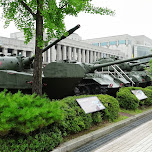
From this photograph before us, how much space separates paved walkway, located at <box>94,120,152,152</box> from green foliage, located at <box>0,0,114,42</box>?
351 centimetres

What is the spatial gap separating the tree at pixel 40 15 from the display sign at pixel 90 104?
1.36 m

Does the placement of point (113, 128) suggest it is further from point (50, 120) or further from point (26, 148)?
point (26, 148)

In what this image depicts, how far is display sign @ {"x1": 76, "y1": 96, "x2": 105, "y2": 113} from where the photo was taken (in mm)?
6359

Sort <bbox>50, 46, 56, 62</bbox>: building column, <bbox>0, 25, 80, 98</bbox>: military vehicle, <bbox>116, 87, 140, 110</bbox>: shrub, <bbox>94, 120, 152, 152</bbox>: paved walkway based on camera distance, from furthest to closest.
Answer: <bbox>50, 46, 56, 62</bbox>: building column, <bbox>116, 87, 140, 110</bbox>: shrub, <bbox>0, 25, 80, 98</bbox>: military vehicle, <bbox>94, 120, 152, 152</bbox>: paved walkway

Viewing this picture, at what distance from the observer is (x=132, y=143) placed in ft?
17.0

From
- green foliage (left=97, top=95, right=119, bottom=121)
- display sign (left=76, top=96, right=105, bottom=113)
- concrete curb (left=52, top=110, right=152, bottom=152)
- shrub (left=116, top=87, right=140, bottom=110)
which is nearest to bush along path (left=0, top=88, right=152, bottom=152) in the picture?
concrete curb (left=52, top=110, right=152, bottom=152)

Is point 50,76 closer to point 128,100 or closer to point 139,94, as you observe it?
point 128,100

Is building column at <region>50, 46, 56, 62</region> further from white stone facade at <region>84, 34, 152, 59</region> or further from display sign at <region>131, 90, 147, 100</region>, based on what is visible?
display sign at <region>131, 90, 147, 100</region>

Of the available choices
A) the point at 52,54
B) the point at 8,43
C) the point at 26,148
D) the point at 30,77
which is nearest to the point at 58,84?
the point at 30,77

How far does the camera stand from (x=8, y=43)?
34.4 m

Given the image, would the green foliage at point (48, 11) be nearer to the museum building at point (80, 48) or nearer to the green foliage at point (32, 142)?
the green foliage at point (32, 142)

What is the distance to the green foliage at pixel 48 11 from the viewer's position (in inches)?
238

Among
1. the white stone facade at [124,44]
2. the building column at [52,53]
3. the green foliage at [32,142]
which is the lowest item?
the green foliage at [32,142]

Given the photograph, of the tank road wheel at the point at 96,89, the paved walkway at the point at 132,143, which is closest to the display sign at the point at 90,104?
the paved walkway at the point at 132,143
